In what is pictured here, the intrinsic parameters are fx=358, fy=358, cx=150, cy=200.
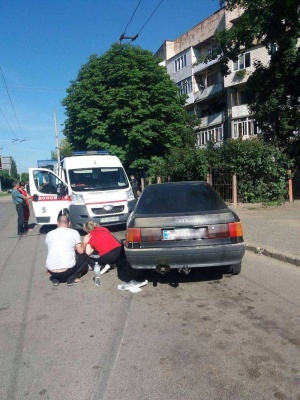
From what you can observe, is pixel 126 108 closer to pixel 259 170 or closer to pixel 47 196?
pixel 259 170

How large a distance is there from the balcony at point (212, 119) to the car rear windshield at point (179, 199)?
32.0 m

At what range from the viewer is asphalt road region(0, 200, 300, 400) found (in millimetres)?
2902

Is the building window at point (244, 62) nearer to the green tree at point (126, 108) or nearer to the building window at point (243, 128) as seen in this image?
the building window at point (243, 128)

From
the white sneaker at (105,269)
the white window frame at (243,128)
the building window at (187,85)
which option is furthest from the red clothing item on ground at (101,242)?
the building window at (187,85)

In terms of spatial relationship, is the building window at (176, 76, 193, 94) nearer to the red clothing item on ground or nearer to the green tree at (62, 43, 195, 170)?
the green tree at (62, 43, 195, 170)

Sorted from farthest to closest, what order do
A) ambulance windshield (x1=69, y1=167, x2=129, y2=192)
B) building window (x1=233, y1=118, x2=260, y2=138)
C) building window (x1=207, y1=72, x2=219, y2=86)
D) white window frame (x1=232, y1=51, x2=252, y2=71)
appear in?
building window (x1=207, y1=72, x2=219, y2=86) < building window (x1=233, y1=118, x2=260, y2=138) < white window frame (x1=232, y1=51, x2=252, y2=71) < ambulance windshield (x1=69, y1=167, x2=129, y2=192)

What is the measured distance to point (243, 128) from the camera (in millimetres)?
33562

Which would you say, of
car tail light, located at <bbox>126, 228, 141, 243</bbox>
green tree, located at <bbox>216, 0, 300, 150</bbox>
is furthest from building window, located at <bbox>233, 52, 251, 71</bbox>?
car tail light, located at <bbox>126, 228, 141, 243</bbox>

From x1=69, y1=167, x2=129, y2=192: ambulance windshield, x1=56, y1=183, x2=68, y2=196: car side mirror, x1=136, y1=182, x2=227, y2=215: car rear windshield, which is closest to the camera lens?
x1=136, y1=182, x2=227, y2=215: car rear windshield

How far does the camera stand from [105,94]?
25.3 meters

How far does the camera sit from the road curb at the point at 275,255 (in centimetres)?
649

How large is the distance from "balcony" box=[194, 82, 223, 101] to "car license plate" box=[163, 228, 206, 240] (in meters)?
34.1

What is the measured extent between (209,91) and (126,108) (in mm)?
16782

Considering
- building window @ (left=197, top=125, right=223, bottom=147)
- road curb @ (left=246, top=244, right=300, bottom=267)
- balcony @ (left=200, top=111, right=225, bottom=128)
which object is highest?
balcony @ (left=200, top=111, right=225, bottom=128)
